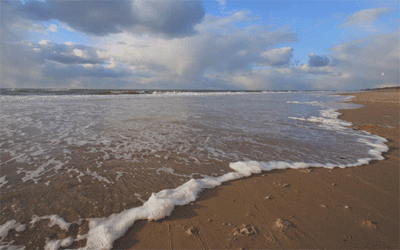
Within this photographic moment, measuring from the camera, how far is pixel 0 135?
6.23m

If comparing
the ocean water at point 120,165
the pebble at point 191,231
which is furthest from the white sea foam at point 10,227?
the pebble at point 191,231

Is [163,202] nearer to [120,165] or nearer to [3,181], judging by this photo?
[120,165]

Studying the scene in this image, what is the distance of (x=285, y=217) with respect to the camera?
2.61 meters

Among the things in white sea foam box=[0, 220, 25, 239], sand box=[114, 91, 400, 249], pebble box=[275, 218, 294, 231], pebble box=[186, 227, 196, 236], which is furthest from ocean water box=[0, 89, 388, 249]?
pebble box=[275, 218, 294, 231]

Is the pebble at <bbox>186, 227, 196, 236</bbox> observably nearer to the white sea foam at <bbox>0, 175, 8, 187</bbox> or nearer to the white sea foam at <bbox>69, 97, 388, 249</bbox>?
the white sea foam at <bbox>69, 97, 388, 249</bbox>

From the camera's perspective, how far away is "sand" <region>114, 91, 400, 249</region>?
2193mm

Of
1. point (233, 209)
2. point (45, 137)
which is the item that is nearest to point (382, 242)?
point (233, 209)

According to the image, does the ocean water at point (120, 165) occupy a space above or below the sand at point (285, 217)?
above

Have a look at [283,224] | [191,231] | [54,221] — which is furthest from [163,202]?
[283,224]

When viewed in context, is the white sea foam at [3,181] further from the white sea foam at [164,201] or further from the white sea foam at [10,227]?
the white sea foam at [164,201]

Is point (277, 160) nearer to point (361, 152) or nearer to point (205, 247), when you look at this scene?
point (361, 152)

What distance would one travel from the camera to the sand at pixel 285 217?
2193 mm

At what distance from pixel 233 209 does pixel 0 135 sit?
Answer: 326 inches

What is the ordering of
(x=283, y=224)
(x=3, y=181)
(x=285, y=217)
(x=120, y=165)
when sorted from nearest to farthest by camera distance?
(x=283, y=224)
(x=285, y=217)
(x=3, y=181)
(x=120, y=165)
